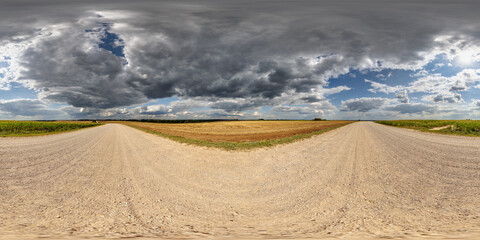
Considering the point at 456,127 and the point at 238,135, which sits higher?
the point at 456,127

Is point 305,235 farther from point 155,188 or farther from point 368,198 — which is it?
point 155,188

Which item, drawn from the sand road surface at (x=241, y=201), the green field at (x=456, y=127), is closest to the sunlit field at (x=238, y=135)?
the sand road surface at (x=241, y=201)

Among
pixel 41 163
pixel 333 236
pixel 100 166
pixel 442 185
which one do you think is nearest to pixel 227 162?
pixel 100 166

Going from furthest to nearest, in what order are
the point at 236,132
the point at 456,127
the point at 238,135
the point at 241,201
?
the point at 456,127 < the point at 236,132 < the point at 238,135 < the point at 241,201

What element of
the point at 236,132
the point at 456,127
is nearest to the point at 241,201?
the point at 236,132

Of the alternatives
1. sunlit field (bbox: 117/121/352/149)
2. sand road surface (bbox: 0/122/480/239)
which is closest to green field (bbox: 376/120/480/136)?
sunlit field (bbox: 117/121/352/149)

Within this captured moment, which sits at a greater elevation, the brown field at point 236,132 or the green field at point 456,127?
the green field at point 456,127

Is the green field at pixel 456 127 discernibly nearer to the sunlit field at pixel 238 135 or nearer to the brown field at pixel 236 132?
the sunlit field at pixel 238 135

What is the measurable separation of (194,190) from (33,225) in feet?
10.6

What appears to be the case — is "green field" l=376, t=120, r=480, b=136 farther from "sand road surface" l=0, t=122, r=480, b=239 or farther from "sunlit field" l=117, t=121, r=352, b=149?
"sand road surface" l=0, t=122, r=480, b=239

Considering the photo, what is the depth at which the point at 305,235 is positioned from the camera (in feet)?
11.5

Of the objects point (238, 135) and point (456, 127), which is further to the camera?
point (456, 127)

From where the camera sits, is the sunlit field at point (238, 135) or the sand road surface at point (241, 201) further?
the sunlit field at point (238, 135)

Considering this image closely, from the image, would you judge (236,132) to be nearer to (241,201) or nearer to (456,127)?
(241,201)
